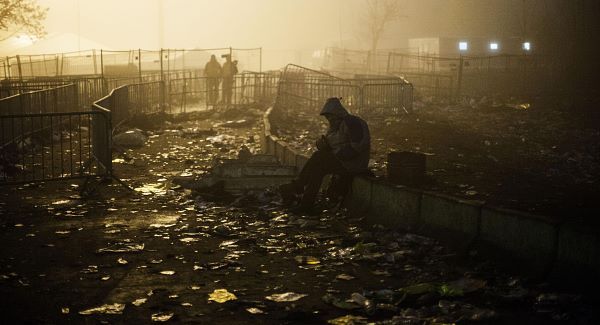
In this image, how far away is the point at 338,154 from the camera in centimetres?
900

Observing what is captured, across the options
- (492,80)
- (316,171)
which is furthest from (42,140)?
(492,80)

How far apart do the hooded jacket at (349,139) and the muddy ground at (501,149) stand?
143 cm

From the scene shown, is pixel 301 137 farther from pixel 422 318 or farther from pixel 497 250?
pixel 422 318

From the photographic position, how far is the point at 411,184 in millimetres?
9734

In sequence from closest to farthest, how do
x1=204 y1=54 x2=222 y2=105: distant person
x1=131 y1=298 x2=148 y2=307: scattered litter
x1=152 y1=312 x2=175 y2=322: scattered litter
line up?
x1=152 y1=312 x2=175 y2=322: scattered litter, x1=131 y1=298 x2=148 y2=307: scattered litter, x1=204 y1=54 x2=222 y2=105: distant person

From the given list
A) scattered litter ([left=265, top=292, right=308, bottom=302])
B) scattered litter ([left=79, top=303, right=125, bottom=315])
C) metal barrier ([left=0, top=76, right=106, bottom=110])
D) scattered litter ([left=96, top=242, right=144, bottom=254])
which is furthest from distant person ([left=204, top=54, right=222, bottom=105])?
scattered litter ([left=79, top=303, right=125, bottom=315])

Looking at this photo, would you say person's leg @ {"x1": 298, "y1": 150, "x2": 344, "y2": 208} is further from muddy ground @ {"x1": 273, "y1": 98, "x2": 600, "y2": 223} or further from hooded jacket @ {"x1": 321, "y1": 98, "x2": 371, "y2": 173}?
muddy ground @ {"x1": 273, "y1": 98, "x2": 600, "y2": 223}

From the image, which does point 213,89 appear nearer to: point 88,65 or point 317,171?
point 88,65

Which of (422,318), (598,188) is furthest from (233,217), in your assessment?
(598,188)

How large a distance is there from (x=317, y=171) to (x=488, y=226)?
2924 millimetres

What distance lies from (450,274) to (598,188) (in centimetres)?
513

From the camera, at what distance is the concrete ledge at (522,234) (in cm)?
613

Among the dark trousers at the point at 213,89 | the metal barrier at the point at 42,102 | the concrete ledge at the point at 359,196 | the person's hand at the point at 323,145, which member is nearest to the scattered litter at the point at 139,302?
the concrete ledge at the point at 359,196

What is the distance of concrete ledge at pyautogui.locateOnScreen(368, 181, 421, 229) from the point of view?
8.00 metres
